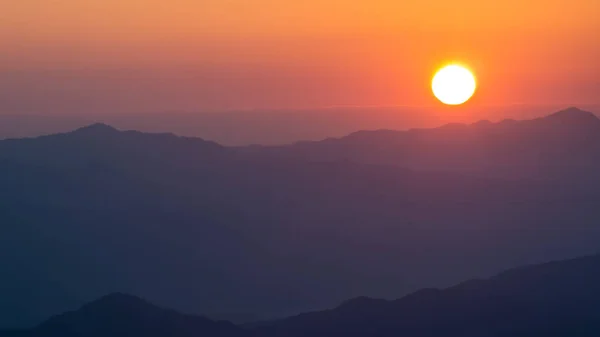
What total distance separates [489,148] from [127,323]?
4796cm

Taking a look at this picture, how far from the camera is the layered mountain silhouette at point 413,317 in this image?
132 ft

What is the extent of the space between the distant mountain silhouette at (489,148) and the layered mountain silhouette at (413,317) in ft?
108

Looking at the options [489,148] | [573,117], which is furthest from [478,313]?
[573,117]

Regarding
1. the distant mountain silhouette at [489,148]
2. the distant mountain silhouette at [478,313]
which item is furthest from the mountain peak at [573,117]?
the distant mountain silhouette at [478,313]

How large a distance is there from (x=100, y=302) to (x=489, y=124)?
5132cm

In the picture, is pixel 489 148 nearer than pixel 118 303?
No

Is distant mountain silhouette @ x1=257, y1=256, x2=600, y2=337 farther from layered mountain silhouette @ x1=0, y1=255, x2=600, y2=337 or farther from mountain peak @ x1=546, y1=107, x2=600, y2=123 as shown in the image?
mountain peak @ x1=546, y1=107, x2=600, y2=123

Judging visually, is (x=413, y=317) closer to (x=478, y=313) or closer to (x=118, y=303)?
(x=478, y=313)

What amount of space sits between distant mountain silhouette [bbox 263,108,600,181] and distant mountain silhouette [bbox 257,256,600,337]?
105 feet

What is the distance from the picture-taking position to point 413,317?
136 feet

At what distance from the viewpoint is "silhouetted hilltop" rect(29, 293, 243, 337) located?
133 ft

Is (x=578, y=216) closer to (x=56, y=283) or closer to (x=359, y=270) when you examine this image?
(x=359, y=270)

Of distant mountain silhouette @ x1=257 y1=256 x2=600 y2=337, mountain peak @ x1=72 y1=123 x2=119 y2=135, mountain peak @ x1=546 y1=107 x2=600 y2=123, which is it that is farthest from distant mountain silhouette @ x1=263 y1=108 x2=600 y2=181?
distant mountain silhouette @ x1=257 y1=256 x2=600 y2=337

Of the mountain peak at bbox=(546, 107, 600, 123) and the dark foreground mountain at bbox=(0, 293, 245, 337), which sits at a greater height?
the mountain peak at bbox=(546, 107, 600, 123)
